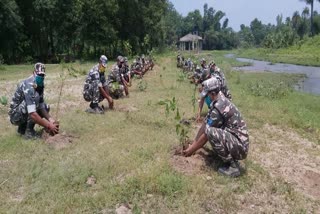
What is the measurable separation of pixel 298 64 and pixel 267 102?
27.1m

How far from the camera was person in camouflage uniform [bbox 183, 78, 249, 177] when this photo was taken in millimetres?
5664

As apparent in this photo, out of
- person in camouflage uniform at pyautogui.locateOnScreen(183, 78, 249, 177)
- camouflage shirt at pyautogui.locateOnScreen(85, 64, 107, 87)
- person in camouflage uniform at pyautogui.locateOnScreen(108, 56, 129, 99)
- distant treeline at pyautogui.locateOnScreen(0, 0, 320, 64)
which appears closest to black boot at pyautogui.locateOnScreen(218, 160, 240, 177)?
person in camouflage uniform at pyautogui.locateOnScreen(183, 78, 249, 177)

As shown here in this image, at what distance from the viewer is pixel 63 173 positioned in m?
5.79

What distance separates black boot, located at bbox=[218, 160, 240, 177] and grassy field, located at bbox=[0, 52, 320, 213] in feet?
0.29

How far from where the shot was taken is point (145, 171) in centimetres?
572

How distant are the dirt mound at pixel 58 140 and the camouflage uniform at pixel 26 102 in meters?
0.52

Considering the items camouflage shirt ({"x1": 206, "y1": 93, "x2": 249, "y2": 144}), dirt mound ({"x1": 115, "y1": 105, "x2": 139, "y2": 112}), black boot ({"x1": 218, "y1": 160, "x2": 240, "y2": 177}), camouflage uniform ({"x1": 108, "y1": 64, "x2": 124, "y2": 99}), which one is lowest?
dirt mound ({"x1": 115, "y1": 105, "x2": 139, "y2": 112})

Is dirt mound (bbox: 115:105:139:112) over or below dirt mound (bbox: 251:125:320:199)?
over

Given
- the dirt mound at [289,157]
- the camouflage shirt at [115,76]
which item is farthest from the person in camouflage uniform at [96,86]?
the dirt mound at [289,157]

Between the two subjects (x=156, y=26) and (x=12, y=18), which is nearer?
(x=12, y=18)

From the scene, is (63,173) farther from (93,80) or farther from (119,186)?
(93,80)

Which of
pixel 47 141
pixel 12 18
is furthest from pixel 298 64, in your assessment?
pixel 47 141

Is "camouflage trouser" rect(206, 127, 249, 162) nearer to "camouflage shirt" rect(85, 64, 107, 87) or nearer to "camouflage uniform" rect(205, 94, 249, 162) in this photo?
"camouflage uniform" rect(205, 94, 249, 162)

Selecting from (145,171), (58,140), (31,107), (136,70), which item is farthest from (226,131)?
(136,70)
